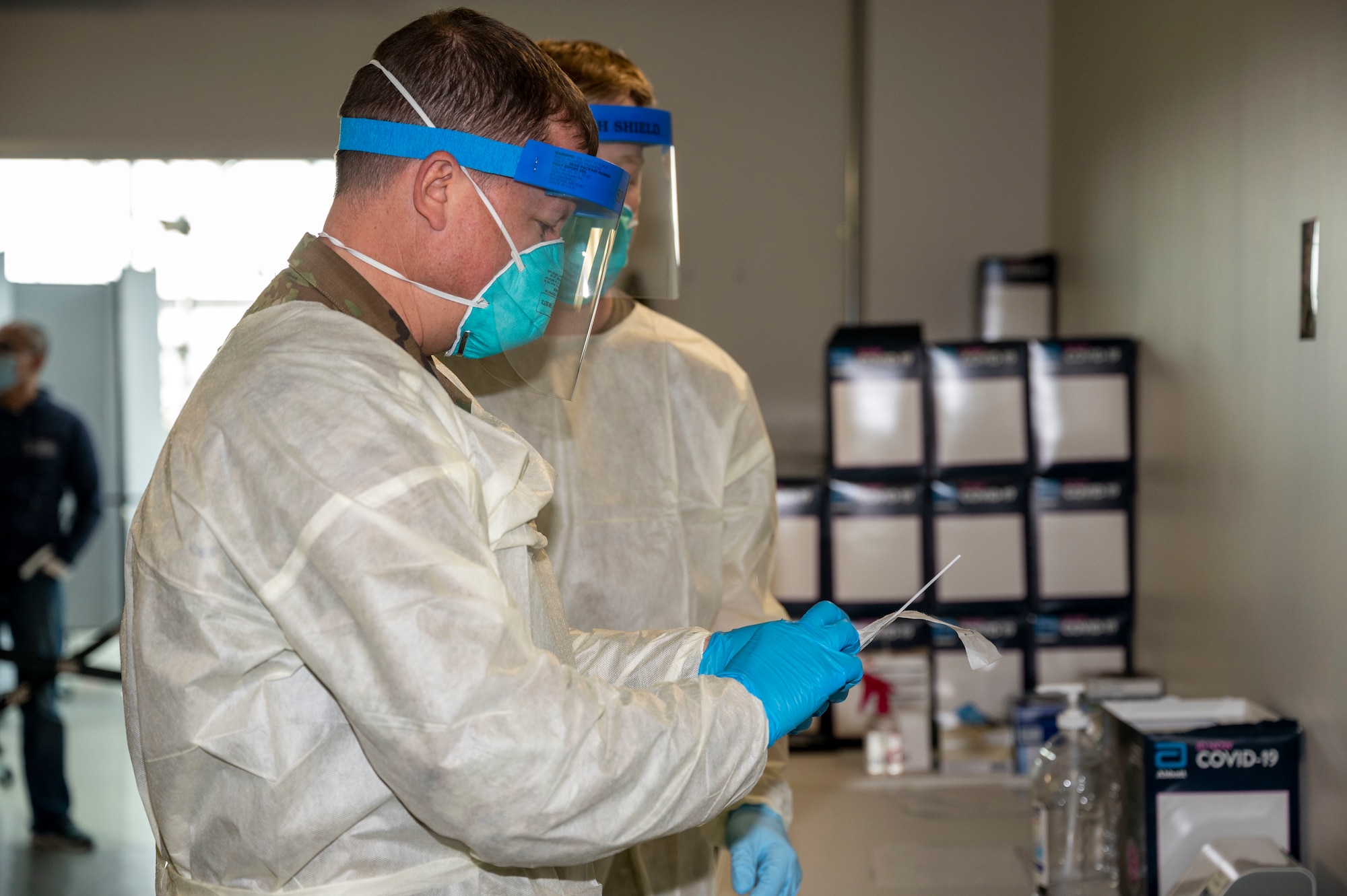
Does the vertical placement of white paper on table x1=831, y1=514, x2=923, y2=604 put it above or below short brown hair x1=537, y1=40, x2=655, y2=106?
below

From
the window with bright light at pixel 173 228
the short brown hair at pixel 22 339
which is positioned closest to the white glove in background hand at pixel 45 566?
the short brown hair at pixel 22 339

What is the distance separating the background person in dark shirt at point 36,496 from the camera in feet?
11.1

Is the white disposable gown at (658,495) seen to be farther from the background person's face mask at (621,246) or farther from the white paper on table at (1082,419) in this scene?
the white paper on table at (1082,419)

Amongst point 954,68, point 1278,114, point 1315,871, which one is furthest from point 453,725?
point 954,68

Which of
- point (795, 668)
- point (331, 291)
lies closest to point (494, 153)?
point (331, 291)

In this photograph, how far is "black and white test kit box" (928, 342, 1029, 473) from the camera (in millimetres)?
2297

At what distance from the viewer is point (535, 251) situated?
924mm

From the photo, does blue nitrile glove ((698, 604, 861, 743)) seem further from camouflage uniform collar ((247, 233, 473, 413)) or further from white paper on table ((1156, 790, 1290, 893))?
white paper on table ((1156, 790, 1290, 893))

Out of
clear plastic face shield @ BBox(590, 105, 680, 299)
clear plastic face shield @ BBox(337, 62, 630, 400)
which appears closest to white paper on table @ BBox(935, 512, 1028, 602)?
clear plastic face shield @ BBox(590, 105, 680, 299)

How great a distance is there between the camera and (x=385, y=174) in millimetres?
849

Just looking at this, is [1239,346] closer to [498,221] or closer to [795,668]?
[795,668]

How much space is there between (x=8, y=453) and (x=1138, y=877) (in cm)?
348

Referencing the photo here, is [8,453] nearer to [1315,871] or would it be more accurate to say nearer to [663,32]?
[663,32]

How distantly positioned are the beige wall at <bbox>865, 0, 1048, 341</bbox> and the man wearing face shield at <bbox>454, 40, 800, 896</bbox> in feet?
7.17
